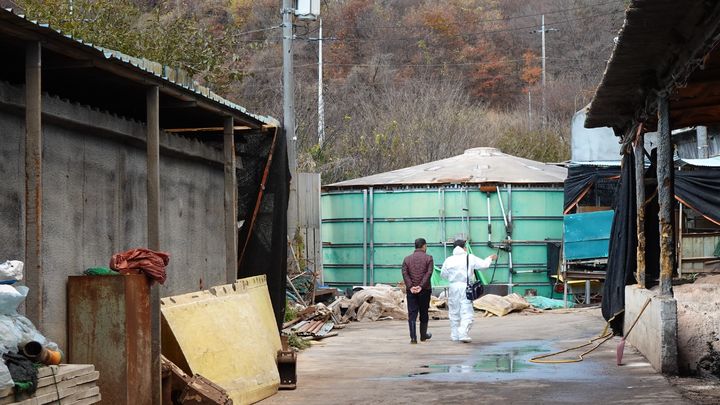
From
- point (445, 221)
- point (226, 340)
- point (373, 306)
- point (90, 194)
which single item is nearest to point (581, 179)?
point (445, 221)

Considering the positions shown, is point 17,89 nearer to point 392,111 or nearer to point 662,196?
point 662,196

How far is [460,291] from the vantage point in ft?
55.3

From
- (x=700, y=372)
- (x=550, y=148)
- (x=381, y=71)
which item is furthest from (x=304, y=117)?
(x=700, y=372)

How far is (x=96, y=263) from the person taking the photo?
927 centimetres

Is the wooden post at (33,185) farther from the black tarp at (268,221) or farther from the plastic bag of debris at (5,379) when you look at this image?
the black tarp at (268,221)

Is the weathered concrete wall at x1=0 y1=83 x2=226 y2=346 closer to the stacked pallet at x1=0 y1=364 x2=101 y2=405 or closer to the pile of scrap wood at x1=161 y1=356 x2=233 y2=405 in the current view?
the pile of scrap wood at x1=161 y1=356 x2=233 y2=405

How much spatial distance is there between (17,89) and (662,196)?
7594 mm

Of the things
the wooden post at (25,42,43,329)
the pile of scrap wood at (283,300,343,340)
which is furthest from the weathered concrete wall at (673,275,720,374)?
the wooden post at (25,42,43,329)

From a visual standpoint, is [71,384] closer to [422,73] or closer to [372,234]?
[372,234]

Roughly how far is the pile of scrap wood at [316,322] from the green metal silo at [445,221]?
6087 millimetres

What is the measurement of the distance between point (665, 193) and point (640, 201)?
2.54 meters

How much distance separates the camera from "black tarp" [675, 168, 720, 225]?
68.4 feet

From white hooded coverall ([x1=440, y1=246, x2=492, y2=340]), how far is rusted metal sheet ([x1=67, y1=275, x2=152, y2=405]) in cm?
885

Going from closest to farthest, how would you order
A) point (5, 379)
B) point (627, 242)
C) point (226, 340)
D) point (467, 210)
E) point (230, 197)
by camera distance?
1. point (5, 379)
2. point (226, 340)
3. point (230, 197)
4. point (627, 242)
5. point (467, 210)
